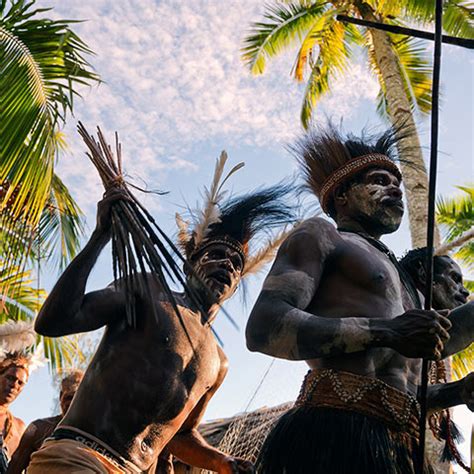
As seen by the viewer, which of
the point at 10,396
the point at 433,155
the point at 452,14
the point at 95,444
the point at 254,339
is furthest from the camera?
the point at 452,14

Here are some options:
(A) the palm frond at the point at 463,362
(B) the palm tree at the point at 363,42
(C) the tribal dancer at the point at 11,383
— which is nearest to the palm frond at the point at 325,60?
(B) the palm tree at the point at 363,42

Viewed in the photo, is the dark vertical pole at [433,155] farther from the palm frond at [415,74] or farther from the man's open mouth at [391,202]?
the palm frond at [415,74]

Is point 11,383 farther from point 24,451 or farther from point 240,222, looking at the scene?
point 240,222

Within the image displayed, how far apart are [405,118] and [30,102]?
3779mm

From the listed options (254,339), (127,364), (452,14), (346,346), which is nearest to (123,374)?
(127,364)

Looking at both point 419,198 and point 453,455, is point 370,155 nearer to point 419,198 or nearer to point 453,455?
point 453,455

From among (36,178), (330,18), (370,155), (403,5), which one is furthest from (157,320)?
(330,18)

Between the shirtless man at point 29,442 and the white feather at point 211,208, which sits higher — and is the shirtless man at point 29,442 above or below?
below

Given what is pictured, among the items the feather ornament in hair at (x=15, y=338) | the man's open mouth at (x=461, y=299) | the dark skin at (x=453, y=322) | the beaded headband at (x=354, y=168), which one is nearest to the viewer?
the dark skin at (x=453, y=322)

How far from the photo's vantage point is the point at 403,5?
11.1 metres

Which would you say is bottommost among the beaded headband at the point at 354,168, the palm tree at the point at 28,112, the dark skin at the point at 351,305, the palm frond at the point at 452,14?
the dark skin at the point at 351,305

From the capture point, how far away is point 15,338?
21.8 ft

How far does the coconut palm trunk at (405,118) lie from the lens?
29.7 feet

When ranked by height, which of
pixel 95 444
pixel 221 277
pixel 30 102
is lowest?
pixel 95 444
